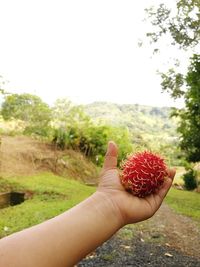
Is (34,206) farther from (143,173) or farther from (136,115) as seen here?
(136,115)

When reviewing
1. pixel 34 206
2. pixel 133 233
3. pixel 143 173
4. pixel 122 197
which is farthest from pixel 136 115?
pixel 122 197

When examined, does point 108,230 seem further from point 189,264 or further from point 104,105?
point 104,105

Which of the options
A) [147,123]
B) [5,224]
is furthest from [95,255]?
[147,123]

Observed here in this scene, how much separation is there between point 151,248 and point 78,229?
557cm

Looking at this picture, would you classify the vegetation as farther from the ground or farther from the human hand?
the human hand

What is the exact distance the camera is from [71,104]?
2708cm

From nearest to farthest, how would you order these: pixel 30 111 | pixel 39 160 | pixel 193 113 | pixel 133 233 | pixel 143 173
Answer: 1. pixel 143 173
2. pixel 133 233
3. pixel 193 113
4. pixel 39 160
5. pixel 30 111

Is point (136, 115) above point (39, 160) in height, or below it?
above

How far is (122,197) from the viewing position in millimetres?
1766

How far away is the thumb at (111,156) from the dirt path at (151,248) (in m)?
3.93

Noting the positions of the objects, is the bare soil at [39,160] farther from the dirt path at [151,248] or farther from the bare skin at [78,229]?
the bare skin at [78,229]

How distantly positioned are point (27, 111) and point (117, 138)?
9.15 meters

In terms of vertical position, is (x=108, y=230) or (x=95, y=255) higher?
(x=108, y=230)

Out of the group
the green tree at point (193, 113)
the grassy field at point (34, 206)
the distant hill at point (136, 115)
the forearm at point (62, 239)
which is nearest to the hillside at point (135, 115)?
the distant hill at point (136, 115)
